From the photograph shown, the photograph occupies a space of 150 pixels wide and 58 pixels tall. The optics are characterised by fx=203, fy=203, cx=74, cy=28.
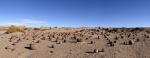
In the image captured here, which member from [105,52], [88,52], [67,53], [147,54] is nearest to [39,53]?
[67,53]

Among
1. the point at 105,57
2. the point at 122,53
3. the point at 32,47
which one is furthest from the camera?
the point at 32,47

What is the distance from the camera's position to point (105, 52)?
1653 centimetres

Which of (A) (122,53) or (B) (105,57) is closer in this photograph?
(B) (105,57)

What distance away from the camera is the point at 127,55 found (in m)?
15.4

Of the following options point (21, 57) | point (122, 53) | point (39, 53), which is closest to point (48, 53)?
point (39, 53)

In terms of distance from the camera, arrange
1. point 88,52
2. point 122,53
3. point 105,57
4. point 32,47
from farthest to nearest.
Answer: point 32,47 < point 88,52 < point 122,53 < point 105,57

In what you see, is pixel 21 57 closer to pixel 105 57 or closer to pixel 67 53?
pixel 67 53

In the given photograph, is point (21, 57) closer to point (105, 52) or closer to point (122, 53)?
point (105, 52)

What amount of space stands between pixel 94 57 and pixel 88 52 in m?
2.03

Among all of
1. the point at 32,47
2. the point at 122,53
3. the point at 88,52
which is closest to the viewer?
the point at 122,53

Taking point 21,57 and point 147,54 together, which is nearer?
point 147,54

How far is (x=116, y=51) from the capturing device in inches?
661

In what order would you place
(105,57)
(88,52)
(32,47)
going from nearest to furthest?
1. (105,57)
2. (88,52)
3. (32,47)

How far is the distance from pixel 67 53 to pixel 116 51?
4.10 meters
